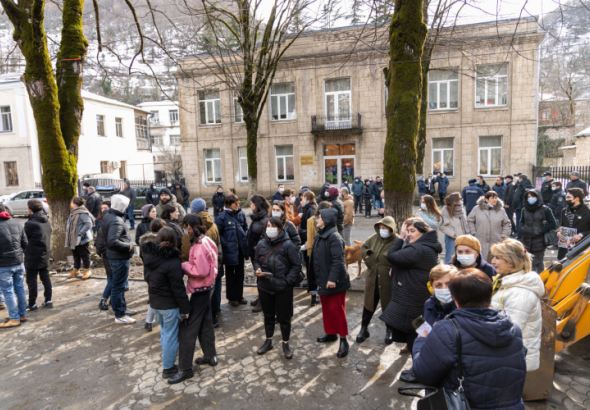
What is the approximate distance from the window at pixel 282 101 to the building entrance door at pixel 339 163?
323cm

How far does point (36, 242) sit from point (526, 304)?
6.69 meters

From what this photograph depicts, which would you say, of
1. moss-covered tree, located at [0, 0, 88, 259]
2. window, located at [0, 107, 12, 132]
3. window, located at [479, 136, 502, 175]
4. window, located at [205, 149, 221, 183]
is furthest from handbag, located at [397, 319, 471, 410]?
window, located at [0, 107, 12, 132]

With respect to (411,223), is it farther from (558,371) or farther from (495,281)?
(558,371)

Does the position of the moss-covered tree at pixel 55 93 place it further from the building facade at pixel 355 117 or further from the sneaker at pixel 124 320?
the building facade at pixel 355 117

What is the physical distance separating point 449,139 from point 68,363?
68.5 feet

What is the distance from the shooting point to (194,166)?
24266 mm

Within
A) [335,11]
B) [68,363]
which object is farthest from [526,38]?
[68,363]

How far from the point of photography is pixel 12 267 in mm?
5441

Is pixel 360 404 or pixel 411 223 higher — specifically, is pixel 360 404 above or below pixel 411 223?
below

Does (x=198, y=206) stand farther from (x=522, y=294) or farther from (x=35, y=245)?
(x=522, y=294)

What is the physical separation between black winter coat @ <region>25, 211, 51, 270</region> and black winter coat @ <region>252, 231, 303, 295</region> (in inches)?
152

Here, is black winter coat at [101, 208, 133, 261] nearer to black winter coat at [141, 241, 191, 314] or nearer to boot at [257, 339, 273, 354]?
black winter coat at [141, 241, 191, 314]

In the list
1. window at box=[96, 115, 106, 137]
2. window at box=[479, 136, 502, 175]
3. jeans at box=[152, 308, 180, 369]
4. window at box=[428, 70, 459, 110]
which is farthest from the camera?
window at box=[96, 115, 106, 137]

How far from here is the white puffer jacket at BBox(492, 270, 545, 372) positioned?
9.62 ft
